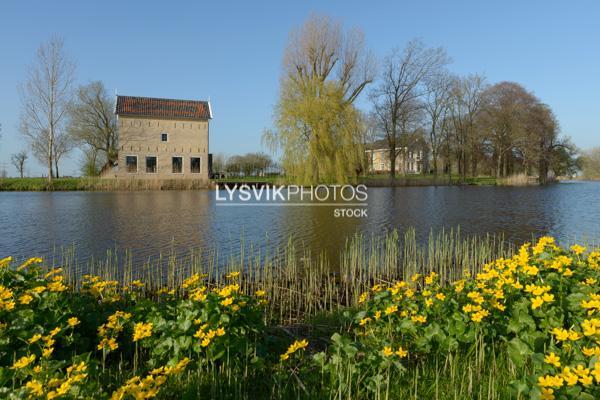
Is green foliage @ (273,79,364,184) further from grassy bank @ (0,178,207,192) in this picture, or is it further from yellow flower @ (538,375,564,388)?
yellow flower @ (538,375,564,388)

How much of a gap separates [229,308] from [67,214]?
52.1 ft

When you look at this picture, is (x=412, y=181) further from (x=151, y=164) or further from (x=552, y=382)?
(x=552, y=382)

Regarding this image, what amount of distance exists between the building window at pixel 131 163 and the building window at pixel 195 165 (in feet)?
17.8

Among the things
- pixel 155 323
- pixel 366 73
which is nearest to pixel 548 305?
pixel 155 323

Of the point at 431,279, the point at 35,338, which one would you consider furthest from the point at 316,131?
the point at 35,338

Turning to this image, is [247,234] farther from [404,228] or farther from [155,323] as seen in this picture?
[155,323]

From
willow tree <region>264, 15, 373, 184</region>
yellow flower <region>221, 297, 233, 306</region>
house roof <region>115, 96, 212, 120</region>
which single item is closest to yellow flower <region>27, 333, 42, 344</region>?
yellow flower <region>221, 297, 233, 306</region>

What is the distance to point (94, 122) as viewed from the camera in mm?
43125

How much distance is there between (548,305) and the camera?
3.10m

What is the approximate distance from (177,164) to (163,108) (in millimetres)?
6035

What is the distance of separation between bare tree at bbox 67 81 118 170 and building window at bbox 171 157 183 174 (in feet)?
25.8

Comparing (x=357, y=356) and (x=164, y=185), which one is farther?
(x=164, y=185)

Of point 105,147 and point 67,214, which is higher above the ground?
point 105,147

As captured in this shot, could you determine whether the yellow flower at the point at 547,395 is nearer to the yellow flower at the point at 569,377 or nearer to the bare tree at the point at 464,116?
the yellow flower at the point at 569,377
